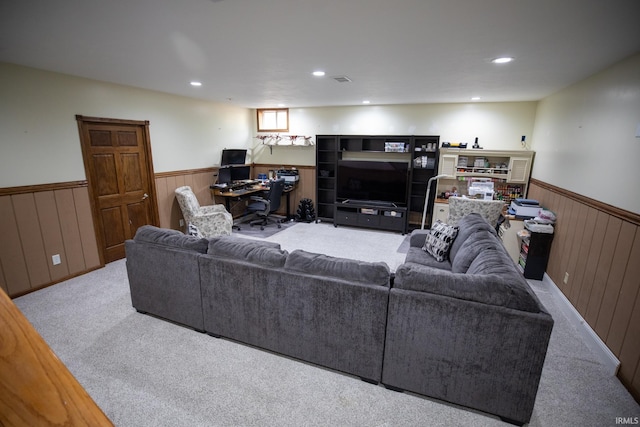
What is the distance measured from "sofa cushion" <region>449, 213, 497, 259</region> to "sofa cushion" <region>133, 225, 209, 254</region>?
2464 millimetres

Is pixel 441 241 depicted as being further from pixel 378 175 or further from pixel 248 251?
pixel 378 175

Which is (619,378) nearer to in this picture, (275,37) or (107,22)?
(275,37)

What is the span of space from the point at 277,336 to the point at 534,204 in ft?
13.0

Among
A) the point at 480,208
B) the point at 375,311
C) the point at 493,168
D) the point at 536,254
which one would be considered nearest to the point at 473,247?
the point at 375,311

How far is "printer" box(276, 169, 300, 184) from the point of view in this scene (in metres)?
6.71

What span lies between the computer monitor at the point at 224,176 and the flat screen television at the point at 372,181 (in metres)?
2.25

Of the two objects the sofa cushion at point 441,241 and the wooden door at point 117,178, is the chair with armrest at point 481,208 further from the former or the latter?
the wooden door at point 117,178

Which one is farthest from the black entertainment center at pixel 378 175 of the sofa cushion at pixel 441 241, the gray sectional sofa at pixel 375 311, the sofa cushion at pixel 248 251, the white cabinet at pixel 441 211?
the sofa cushion at pixel 248 251

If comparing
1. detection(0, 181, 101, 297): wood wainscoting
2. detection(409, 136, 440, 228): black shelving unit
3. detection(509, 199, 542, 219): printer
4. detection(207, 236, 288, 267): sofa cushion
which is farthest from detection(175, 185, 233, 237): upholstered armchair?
detection(509, 199, 542, 219): printer

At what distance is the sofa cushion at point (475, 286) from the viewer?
5.80 feet

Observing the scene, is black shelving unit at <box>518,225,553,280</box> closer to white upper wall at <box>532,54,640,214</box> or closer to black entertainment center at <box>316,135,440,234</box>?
white upper wall at <box>532,54,640,214</box>

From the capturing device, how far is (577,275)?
10.0 feet

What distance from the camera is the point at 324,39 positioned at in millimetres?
2275

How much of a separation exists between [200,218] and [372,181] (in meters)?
3.33
